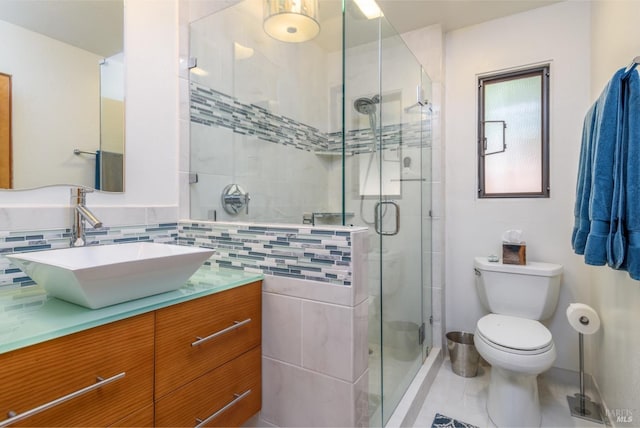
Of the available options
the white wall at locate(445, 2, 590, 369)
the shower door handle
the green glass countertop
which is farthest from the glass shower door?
the green glass countertop

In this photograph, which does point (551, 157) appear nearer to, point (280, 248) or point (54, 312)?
point (280, 248)

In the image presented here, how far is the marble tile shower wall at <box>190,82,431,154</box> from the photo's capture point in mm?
1681

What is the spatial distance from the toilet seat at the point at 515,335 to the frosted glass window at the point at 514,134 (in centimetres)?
84

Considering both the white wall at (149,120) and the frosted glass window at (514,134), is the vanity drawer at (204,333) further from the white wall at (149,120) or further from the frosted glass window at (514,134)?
the frosted glass window at (514,134)

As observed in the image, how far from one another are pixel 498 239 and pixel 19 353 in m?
2.39

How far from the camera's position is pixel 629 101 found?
3.82ft

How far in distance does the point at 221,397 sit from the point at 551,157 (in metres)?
2.27

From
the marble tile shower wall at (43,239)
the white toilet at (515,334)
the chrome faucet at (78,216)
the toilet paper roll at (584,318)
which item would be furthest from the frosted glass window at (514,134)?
the chrome faucet at (78,216)

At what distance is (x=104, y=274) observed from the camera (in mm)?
826

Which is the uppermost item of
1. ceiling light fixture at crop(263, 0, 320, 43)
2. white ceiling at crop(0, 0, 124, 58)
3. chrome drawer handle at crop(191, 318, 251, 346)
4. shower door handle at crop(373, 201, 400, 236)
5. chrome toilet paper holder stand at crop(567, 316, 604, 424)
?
ceiling light fixture at crop(263, 0, 320, 43)

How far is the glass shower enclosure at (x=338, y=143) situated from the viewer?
1518 millimetres

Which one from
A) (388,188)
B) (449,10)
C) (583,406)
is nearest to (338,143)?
(388,188)

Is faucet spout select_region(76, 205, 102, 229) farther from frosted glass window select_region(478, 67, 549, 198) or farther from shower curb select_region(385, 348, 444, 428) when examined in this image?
frosted glass window select_region(478, 67, 549, 198)

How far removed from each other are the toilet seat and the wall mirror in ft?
6.19
